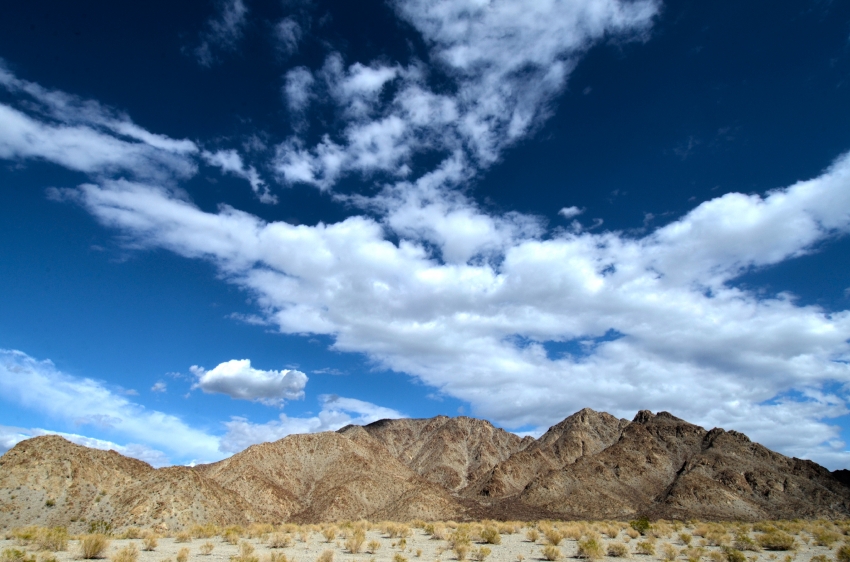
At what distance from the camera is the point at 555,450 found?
150 metres

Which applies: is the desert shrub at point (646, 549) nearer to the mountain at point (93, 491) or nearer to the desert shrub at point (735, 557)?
the desert shrub at point (735, 557)

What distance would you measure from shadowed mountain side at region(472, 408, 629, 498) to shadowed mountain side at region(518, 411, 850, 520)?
46.4 feet

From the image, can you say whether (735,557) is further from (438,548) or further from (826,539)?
(826,539)

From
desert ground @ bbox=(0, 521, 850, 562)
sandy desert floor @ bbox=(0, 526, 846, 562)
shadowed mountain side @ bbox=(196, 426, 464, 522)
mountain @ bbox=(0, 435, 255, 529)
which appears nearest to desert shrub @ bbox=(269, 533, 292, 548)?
desert ground @ bbox=(0, 521, 850, 562)

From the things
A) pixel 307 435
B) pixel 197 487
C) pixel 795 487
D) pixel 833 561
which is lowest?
pixel 833 561

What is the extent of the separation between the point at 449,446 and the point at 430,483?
204 ft

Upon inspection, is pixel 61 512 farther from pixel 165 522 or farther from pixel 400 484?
pixel 400 484

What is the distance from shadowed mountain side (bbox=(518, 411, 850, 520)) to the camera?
9738cm

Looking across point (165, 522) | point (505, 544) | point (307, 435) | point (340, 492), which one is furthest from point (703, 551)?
point (307, 435)

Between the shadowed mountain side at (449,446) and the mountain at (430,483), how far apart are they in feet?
3.03

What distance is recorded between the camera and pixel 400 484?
9981 cm

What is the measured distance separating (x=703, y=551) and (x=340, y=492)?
2891 inches

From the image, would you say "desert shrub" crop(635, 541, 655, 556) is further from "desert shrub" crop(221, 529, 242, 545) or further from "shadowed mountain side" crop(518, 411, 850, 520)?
"shadowed mountain side" crop(518, 411, 850, 520)

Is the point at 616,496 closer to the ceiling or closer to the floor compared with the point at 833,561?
closer to the ceiling
